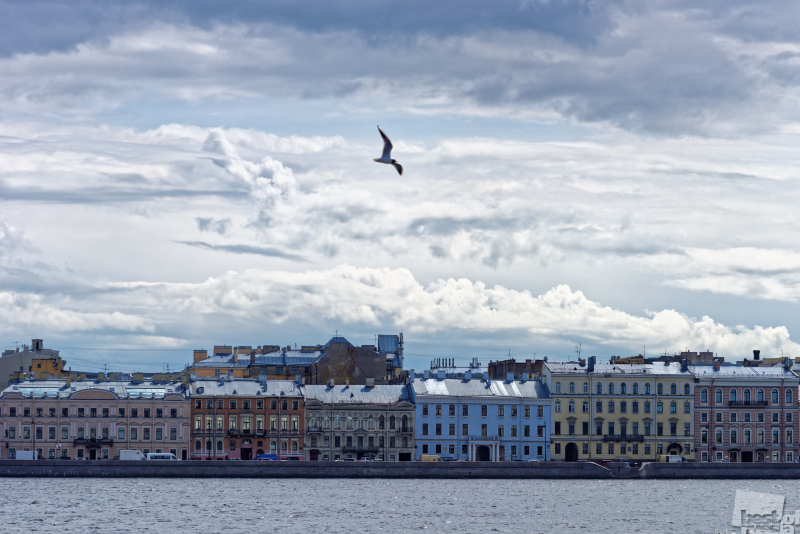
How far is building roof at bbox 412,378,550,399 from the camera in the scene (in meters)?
97.4

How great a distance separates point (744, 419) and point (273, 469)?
37025 mm

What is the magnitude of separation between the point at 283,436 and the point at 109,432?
12581mm

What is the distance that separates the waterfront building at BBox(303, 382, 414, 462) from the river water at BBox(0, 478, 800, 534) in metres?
11.2

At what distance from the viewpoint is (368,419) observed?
95.8 metres

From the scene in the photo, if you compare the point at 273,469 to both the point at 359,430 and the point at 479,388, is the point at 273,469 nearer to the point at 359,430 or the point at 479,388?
the point at 359,430

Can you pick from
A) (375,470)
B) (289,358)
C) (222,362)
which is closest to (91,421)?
(375,470)

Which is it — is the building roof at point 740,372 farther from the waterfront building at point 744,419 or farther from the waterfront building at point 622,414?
the waterfront building at point 622,414

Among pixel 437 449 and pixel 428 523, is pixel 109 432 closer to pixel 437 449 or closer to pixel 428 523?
pixel 437 449

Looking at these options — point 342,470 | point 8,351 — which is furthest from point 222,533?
point 8,351

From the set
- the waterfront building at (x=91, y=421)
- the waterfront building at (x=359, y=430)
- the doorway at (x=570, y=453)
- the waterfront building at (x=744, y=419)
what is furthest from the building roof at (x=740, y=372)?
Result: the waterfront building at (x=91, y=421)

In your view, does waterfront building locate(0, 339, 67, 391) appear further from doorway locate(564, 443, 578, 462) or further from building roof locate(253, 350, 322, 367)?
doorway locate(564, 443, 578, 462)

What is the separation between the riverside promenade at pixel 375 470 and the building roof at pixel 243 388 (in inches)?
435

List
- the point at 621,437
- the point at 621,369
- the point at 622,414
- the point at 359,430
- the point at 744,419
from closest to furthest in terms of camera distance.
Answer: the point at 359,430, the point at 621,437, the point at 622,414, the point at 744,419, the point at 621,369

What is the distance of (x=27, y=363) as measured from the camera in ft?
393
